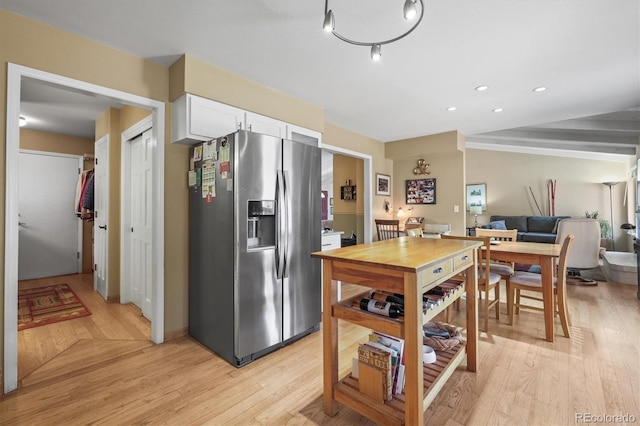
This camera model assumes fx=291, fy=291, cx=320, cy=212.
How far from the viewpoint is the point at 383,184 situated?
18.6 ft

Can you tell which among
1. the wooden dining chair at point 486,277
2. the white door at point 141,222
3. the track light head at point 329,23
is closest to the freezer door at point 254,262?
the track light head at point 329,23

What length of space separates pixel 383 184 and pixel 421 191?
0.75m

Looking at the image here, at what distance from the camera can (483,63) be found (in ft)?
8.46

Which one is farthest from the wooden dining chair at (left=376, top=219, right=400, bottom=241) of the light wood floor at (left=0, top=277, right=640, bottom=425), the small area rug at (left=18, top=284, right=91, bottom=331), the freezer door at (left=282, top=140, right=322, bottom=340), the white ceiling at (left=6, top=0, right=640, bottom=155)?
the small area rug at (left=18, top=284, right=91, bottom=331)

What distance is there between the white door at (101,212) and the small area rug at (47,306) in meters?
0.32

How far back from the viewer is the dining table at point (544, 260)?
2497mm

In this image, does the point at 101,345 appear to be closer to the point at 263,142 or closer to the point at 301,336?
the point at 301,336

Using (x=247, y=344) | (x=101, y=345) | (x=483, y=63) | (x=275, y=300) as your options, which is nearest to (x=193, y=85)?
(x=275, y=300)

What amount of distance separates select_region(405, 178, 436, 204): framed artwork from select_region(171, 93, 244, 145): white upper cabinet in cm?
405

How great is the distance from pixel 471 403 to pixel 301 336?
1410 millimetres

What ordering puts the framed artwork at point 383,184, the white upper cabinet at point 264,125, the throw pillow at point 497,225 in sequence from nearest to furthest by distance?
the white upper cabinet at point 264,125 < the framed artwork at point 383,184 < the throw pillow at point 497,225

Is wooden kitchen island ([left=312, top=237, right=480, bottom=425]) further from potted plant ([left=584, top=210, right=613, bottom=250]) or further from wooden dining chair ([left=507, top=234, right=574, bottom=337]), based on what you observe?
potted plant ([left=584, top=210, right=613, bottom=250])

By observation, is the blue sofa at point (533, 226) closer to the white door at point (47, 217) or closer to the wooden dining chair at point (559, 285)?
the wooden dining chair at point (559, 285)

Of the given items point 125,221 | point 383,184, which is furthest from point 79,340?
point 383,184
